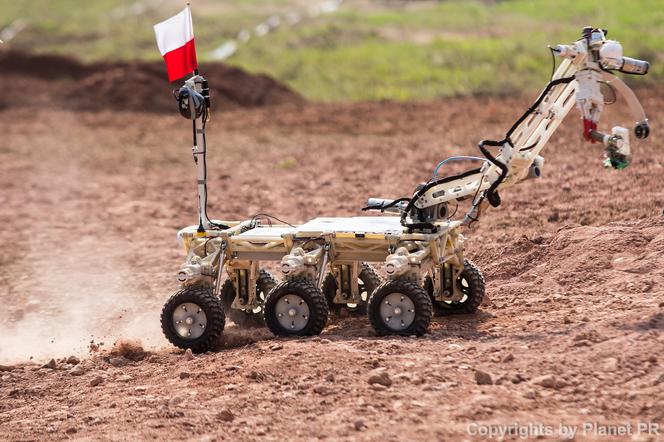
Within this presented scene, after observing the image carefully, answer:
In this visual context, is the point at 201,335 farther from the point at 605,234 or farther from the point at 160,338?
the point at 605,234

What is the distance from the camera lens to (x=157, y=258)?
53.0ft

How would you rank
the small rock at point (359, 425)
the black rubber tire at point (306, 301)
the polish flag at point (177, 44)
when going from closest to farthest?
the small rock at point (359, 425)
the black rubber tire at point (306, 301)
the polish flag at point (177, 44)

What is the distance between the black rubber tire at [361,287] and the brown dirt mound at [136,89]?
19.3 metres

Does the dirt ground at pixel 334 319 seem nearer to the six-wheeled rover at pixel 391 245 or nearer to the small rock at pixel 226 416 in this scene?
the small rock at pixel 226 416

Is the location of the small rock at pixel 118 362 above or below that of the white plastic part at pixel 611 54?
below

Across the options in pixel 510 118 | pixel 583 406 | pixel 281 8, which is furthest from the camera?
pixel 281 8

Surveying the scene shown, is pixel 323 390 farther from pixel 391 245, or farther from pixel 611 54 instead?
pixel 611 54

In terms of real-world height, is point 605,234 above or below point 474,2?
below

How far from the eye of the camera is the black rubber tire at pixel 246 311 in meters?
12.3

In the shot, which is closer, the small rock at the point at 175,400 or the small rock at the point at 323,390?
the small rock at the point at 323,390

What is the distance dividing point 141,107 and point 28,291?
56.4 feet

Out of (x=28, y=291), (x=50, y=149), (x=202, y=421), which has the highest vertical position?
(x=50, y=149)

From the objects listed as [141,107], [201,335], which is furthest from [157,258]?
[141,107]

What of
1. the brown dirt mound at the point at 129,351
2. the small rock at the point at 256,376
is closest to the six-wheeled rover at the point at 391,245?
the brown dirt mound at the point at 129,351
